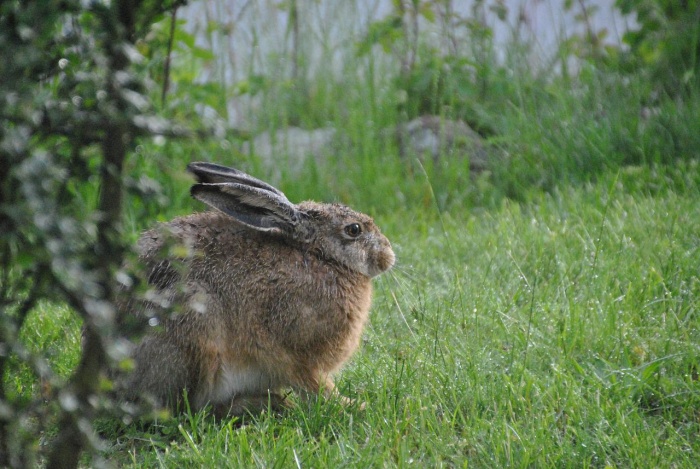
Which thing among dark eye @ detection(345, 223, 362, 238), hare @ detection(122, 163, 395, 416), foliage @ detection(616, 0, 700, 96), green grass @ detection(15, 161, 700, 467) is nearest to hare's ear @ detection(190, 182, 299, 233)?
hare @ detection(122, 163, 395, 416)

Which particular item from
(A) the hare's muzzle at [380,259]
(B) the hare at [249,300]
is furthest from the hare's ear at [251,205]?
(A) the hare's muzzle at [380,259]

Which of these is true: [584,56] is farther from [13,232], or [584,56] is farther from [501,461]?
[13,232]

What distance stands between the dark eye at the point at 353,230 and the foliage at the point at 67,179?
6.34 ft

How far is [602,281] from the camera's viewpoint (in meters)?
4.97

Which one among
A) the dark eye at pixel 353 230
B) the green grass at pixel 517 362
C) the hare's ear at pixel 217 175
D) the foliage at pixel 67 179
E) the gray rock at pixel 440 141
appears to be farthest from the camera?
the gray rock at pixel 440 141

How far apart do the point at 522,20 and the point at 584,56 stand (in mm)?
630

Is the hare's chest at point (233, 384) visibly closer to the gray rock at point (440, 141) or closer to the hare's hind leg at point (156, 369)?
the hare's hind leg at point (156, 369)

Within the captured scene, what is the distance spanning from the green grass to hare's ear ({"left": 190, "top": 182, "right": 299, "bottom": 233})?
0.82m

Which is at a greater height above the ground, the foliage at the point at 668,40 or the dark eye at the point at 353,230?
the foliage at the point at 668,40

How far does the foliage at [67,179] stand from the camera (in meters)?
2.44

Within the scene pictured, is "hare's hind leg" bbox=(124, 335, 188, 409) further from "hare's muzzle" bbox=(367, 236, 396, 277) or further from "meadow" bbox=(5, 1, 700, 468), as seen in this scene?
"hare's muzzle" bbox=(367, 236, 396, 277)

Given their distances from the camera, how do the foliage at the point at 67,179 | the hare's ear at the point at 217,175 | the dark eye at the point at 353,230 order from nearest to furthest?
the foliage at the point at 67,179, the hare's ear at the point at 217,175, the dark eye at the point at 353,230

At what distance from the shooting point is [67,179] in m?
2.66

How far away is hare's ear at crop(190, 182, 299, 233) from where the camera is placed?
429cm
